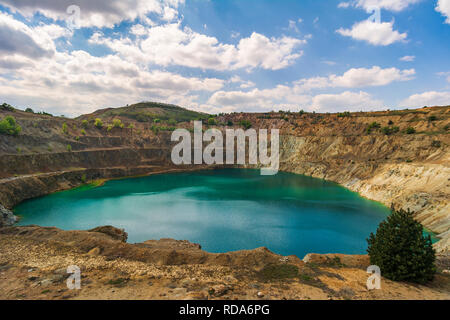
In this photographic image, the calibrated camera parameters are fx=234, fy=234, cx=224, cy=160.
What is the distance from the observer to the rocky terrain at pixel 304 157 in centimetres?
2525

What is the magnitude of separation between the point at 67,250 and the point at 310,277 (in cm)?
1328

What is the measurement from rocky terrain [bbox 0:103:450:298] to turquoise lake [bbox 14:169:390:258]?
3.40 metres

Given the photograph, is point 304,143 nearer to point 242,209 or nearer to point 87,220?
point 242,209

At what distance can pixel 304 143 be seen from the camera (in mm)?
67062

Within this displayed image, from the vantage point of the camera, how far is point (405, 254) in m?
10.1

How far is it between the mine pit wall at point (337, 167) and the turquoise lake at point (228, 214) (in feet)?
8.90

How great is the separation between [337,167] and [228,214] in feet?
113

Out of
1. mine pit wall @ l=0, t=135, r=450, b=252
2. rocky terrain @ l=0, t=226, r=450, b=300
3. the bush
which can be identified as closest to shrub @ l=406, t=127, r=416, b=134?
mine pit wall @ l=0, t=135, r=450, b=252

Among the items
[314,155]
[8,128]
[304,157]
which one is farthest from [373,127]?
[8,128]

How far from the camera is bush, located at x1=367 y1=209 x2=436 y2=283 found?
9.90m

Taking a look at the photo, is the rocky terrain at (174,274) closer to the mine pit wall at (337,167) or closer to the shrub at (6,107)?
the mine pit wall at (337,167)

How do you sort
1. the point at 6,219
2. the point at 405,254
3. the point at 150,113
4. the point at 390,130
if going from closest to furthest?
the point at 405,254 → the point at 6,219 → the point at 390,130 → the point at 150,113

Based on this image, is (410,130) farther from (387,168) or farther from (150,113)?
(150,113)

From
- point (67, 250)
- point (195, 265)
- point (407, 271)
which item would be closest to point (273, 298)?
point (195, 265)
